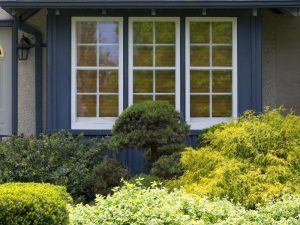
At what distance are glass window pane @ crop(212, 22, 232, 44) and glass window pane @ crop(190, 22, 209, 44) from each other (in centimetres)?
11

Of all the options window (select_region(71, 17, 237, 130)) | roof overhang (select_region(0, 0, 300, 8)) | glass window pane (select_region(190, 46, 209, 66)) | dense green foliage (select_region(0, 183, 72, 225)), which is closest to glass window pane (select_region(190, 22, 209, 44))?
window (select_region(71, 17, 237, 130))

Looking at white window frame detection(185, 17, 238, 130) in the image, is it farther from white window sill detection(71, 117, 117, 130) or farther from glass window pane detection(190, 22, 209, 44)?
white window sill detection(71, 117, 117, 130)

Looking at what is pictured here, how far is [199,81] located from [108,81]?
56.4 inches

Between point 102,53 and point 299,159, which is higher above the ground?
point 102,53

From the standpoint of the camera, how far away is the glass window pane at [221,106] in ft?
32.9

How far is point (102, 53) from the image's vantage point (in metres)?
10.0

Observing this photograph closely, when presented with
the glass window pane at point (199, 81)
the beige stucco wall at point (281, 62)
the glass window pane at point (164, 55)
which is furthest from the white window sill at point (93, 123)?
the beige stucco wall at point (281, 62)

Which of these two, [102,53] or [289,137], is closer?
[289,137]

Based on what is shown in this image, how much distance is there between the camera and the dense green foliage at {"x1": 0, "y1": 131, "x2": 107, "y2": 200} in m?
8.54

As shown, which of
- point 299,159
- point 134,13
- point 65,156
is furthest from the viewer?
point 134,13

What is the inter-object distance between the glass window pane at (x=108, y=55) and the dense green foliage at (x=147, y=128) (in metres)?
1.54

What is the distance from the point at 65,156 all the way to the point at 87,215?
3.08 m

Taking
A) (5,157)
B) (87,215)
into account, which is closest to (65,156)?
(5,157)

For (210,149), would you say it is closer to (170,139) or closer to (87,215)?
(170,139)
